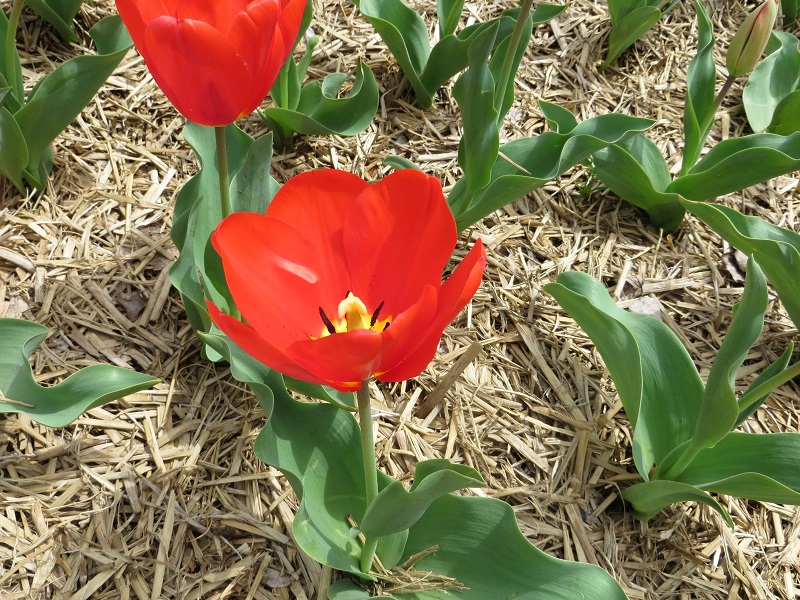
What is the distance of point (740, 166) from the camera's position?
215 centimetres

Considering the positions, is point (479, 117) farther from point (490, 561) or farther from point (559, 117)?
point (490, 561)

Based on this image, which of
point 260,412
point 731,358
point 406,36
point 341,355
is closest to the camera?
point 341,355

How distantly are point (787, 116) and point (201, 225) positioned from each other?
190cm

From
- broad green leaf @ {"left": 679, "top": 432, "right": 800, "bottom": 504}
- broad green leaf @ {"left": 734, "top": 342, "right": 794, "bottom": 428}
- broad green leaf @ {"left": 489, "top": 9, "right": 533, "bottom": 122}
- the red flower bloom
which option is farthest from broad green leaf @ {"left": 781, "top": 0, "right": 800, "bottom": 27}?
the red flower bloom

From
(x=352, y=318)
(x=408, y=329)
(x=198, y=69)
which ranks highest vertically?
(x=198, y=69)

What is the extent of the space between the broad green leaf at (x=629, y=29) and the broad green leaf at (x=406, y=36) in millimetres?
662

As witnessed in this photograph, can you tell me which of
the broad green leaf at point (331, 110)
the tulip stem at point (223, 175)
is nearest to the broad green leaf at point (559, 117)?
the broad green leaf at point (331, 110)

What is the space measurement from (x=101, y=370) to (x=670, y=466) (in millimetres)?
1197

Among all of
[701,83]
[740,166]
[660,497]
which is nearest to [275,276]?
[660,497]

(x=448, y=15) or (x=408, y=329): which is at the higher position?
(x=408, y=329)

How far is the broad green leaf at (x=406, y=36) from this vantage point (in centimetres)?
232

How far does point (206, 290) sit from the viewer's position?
161 centimetres

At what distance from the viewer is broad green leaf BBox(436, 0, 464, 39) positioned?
2.41 metres

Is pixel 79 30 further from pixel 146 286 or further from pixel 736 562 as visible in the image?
pixel 736 562
